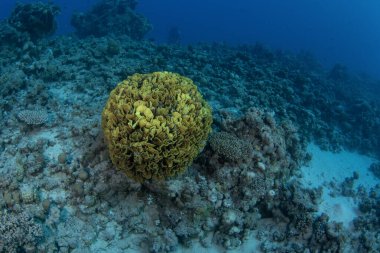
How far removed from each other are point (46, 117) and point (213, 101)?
18.2 feet

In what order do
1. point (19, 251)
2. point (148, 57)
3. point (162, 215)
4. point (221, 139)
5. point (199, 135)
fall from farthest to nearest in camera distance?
point (148, 57) < point (221, 139) < point (162, 215) < point (199, 135) < point (19, 251)

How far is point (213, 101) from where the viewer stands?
Answer: 1178 cm

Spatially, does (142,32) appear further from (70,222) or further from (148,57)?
(70,222)

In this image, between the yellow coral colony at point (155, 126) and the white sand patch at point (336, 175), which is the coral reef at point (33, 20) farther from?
the white sand patch at point (336, 175)

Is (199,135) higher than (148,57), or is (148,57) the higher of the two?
(199,135)

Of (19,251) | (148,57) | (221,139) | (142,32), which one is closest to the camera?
(19,251)

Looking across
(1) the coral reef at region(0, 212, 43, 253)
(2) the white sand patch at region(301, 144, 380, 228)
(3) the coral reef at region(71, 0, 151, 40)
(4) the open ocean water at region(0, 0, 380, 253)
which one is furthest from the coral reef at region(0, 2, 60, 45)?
(2) the white sand patch at region(301, 144, 380, 228)

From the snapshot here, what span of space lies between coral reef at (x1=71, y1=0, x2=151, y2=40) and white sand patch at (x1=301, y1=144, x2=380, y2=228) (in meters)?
17.2

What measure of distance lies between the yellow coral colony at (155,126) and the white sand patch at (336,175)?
5.20 metres

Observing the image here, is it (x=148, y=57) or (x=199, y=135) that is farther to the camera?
(x=148, y=57)

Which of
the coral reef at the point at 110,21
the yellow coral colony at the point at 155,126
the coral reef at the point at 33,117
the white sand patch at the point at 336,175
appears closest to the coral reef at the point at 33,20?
the coral reef at the point at 110,21

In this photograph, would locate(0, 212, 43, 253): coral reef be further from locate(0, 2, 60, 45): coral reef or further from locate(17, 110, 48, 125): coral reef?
locate(0, 2, 60, 45): coral reef

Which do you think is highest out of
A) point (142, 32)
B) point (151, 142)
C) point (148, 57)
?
point (151, 142)

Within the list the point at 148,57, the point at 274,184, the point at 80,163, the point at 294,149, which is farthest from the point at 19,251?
the point at 148,57
